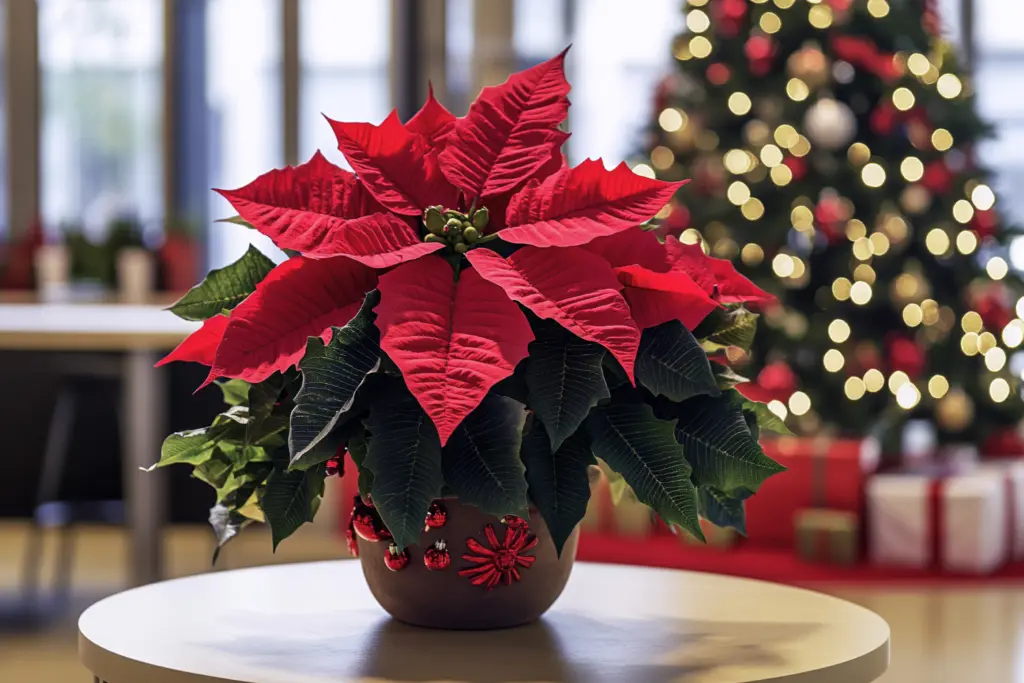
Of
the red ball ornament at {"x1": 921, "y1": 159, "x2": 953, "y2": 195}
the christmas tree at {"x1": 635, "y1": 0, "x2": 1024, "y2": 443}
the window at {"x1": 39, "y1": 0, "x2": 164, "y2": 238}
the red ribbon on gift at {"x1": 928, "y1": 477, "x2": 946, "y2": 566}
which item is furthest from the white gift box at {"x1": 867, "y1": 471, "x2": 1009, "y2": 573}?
the window at {"x1": 39, "y1": 0, "x2": 164, "y2": 238}

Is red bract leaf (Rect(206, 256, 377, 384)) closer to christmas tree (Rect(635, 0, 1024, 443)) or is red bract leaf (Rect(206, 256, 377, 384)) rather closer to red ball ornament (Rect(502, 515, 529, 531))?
red ball ornament (Rect(502, 515, 529, 531))

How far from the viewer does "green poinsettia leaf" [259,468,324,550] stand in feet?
3.05

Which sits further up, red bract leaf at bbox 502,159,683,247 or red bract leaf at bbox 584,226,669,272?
red bract leaf at bbox 502,159,683,247

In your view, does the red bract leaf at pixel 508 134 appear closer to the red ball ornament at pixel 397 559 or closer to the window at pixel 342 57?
the red ball ornament at pixel 397 559

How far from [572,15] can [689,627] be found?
6.54 metres

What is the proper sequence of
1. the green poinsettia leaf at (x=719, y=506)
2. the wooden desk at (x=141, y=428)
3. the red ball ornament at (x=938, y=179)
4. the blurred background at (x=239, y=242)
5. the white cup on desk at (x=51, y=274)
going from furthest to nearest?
the white cup on desk at (x=51, y=274)
the red ball ornament at (x=938, y=179)
the blurred background at (x=239, y=242)
the wooden desk at (x=141, y=428)
the green poinsettia leaf at (x=719, y=506)

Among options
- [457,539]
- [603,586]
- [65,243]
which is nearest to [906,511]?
[603,586]

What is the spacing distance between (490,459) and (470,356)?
84 millimetres

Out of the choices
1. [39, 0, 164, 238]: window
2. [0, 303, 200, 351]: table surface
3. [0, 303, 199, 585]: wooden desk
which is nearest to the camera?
[0, 303, 200, 351]: table surface

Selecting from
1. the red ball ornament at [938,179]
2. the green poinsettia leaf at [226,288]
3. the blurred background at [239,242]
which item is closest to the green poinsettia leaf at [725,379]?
the blurred background at [239,242]

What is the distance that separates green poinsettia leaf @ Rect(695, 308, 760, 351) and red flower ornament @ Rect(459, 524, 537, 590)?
20cm

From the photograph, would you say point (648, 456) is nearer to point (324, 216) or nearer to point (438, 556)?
point (438, 556)

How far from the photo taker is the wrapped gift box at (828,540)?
400 centimetres

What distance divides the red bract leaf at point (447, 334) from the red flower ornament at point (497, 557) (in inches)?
6.9
